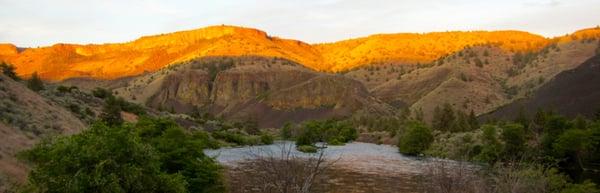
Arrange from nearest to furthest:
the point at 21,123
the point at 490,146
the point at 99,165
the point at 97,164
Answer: the point at 99,165 < the point at 97,164 < the point at 21,123 < the point at 490,146

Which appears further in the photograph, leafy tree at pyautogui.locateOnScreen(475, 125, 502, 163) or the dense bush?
leafy tree at pyautogui.locateOnScreen(475, 125, 502, 163)

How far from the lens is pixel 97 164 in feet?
69.1

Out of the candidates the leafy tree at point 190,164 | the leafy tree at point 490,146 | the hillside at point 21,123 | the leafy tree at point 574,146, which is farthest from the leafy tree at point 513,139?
the hillside at point 21,123

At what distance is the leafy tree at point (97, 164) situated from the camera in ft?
67.7

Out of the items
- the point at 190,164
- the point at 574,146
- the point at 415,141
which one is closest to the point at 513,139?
the point at 574,146

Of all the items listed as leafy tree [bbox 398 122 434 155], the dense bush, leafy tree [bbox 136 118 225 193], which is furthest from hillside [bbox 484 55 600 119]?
the dense bush

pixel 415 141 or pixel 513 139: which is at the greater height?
pixel 513 139

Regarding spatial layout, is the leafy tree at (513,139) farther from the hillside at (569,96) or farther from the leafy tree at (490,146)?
the hillside at (569,96)

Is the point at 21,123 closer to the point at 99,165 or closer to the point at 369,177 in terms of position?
the point at 99,165

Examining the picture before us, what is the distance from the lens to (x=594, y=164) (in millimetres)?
66562

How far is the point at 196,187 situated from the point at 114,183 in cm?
1048

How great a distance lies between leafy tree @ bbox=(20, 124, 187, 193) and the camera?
20.6m

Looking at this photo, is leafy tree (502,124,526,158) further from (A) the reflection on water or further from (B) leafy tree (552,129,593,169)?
(A) the reflection on water

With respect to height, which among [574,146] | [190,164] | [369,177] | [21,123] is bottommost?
[369,177]
